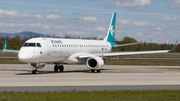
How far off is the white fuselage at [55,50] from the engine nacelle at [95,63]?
1270mm

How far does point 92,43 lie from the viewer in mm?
39812

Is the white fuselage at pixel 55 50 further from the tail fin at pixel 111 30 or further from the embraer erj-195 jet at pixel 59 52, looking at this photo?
the tail fin at pixel 111 30

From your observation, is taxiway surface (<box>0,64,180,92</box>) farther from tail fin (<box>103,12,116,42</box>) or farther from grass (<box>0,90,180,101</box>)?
tail fin (<box>103,12,116,42</box>)

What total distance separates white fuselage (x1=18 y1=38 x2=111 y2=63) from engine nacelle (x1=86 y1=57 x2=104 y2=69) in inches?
50.0

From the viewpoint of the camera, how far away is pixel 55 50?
105 ft

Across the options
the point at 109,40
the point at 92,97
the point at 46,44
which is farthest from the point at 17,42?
the point at 92,97

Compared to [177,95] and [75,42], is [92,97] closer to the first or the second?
[177,95]

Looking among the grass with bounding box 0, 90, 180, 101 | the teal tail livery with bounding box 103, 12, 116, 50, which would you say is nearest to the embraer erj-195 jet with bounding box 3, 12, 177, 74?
the teal tail livery with bounding box 103, 12, 116, 50

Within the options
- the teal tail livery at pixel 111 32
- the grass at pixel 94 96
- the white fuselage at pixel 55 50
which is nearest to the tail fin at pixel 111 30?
the teal tail livery at pixel 111 32

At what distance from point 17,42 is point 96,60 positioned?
144 meters

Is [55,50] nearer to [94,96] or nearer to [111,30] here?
[111,30]

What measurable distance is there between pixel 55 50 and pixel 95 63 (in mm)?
5956

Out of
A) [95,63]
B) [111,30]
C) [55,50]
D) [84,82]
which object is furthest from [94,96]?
[111,30]

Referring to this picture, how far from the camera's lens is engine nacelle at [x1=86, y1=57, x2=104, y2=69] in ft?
109
